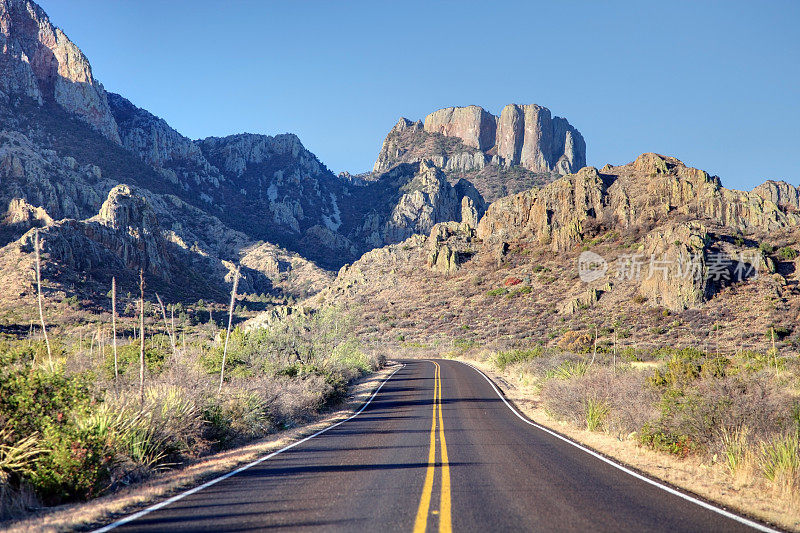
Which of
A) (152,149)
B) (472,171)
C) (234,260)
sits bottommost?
(234,260)

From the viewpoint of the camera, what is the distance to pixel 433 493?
7.09m

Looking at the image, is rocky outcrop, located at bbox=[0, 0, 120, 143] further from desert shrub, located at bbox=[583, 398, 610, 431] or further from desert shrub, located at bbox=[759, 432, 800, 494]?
desert shrub, located at bbox=[759, 432, 800, 494]

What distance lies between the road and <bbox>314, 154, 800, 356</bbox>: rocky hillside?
37.6m

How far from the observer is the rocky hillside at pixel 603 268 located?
49.6 meters

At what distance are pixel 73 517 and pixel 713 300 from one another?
58.4m

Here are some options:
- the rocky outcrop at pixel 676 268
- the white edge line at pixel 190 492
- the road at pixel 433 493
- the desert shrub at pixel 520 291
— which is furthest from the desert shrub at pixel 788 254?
the white edge line at pixel 190 492

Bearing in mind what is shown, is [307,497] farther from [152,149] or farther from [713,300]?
[152,149]

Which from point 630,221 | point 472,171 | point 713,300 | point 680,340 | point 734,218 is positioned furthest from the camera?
point 472,171

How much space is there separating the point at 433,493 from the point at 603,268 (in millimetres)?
64639

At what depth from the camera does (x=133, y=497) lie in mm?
6742

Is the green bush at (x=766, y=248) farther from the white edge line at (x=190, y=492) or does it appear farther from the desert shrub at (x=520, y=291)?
the white edge line at (x=190, y=492)

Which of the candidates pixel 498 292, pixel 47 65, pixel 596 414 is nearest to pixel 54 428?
pixel 596 414

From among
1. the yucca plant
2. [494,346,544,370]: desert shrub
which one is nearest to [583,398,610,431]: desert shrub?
the yucca plant

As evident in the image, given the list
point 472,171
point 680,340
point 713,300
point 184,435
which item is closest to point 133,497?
point 184,435
